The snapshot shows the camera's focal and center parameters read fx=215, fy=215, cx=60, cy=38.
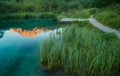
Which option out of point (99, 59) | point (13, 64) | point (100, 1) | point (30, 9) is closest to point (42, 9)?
point (30, 9)

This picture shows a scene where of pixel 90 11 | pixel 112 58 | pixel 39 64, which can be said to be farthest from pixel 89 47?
pixel 90 11

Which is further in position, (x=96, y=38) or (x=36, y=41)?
(x=36, y=41)

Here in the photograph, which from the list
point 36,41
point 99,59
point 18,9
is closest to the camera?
point 99,59

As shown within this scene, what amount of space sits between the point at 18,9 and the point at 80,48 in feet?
94.8

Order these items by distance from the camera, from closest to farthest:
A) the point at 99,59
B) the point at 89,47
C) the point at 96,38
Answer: the point at 99,59 < the point at 89,47 < the point at 96,38

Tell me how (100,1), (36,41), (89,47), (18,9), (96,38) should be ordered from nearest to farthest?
1. (89,47)
2. (96,38)
3. (36,41)
4. (100,1)
5. (18,9)

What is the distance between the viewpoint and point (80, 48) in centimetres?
746

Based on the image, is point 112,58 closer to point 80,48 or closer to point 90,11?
point 80,48

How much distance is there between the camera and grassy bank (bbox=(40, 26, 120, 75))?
6.76m

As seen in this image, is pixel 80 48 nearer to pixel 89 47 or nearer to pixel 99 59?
pixel 89 47

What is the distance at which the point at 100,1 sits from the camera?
2805 cm

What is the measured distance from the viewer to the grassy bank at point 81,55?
676 cm

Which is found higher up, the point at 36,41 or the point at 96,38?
the point at 96,38

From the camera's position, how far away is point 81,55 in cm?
713
